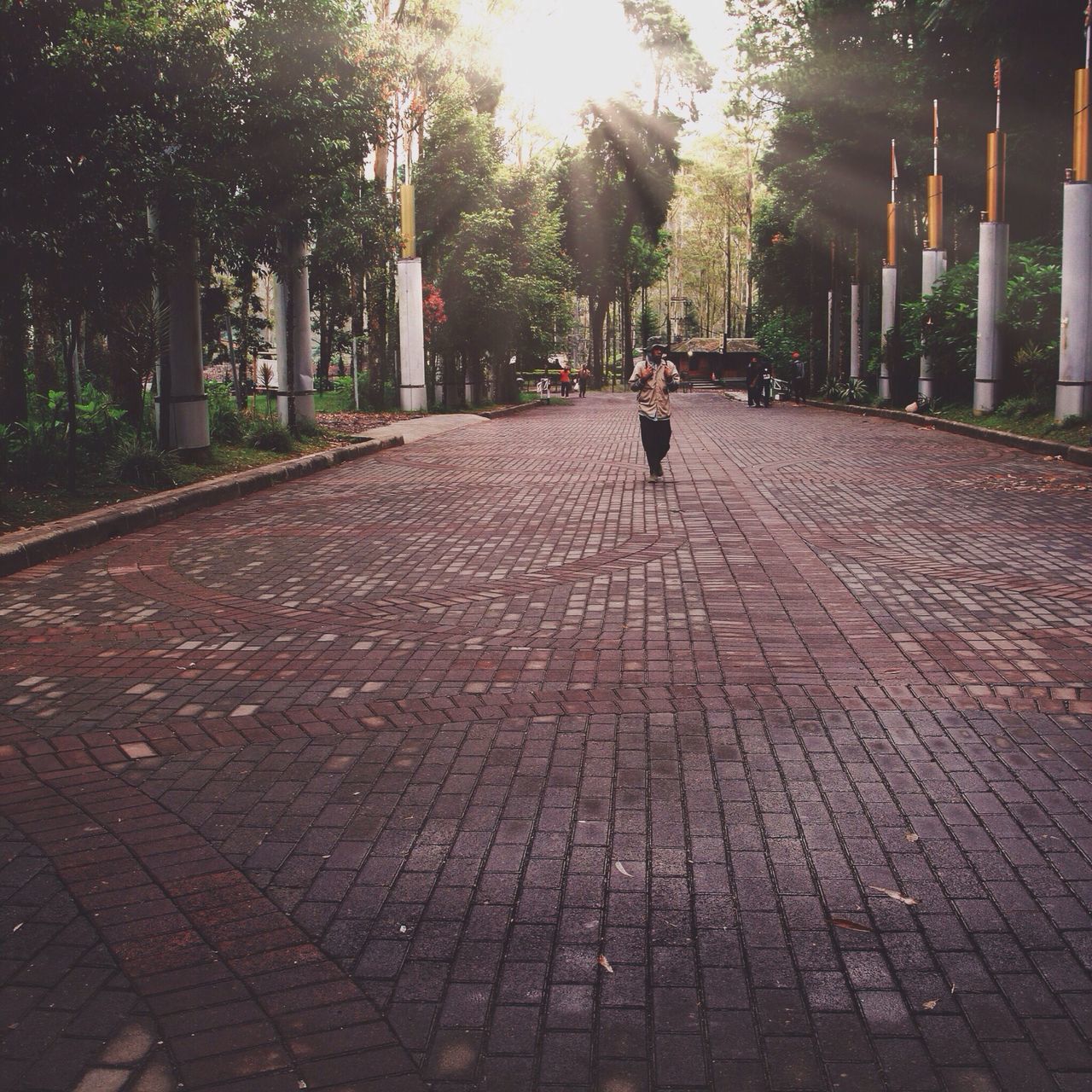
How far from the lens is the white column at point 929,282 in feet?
96.9

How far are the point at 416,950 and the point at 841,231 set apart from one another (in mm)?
41329

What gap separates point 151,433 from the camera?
15.4m

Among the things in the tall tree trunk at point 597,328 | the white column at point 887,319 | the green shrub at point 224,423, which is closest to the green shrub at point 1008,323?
the white column at point 887,319

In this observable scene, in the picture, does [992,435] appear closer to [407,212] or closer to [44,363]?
[407,212]

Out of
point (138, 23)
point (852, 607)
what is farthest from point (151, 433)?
point (852, 607)

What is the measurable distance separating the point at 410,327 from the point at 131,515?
2158 cm

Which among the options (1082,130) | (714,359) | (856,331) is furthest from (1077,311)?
(714,359)

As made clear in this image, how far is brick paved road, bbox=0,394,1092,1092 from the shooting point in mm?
2885

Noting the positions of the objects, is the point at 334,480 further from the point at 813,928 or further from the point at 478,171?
the point at 478,171

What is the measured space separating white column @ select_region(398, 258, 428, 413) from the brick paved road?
24.0 m

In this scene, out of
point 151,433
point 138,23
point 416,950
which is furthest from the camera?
point 151,433

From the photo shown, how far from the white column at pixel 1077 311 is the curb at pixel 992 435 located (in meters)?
1.04

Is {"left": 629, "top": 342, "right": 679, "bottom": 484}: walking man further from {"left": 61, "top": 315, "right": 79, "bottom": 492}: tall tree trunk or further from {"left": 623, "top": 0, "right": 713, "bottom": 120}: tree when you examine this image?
{"left": 623, "top": 0, "right": 713, "bottom": 120}: tree

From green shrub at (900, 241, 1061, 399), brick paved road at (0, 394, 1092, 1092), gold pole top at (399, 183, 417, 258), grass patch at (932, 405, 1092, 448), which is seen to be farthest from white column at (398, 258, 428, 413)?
brick paved road at (0, 394, 1092, 1092)
